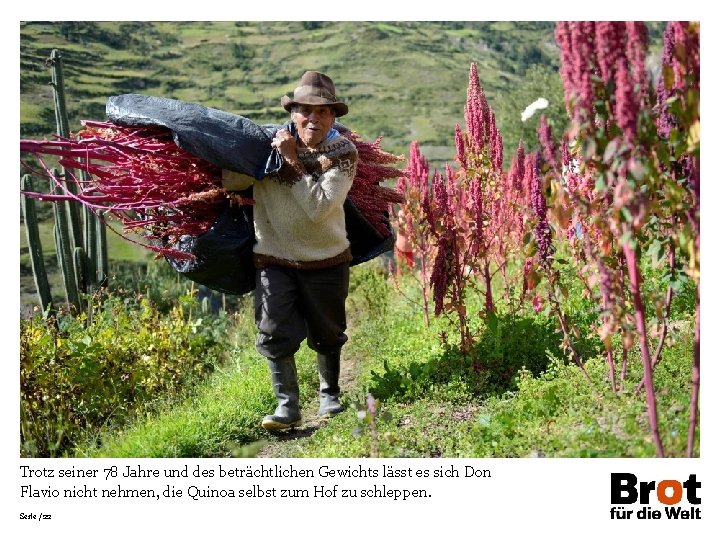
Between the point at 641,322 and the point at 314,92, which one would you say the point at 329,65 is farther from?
the point at 641,322

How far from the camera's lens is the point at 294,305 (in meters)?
4.25

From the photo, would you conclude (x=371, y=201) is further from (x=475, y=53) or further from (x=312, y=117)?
(x=475, y=53)

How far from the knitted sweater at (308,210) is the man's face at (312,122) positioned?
4 cm

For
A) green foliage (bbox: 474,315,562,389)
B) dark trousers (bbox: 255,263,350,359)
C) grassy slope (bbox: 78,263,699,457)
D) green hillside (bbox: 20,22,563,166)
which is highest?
green hillside (bbox: 20,22,563,166)

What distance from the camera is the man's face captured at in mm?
3922

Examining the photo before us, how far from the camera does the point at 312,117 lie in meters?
3.92

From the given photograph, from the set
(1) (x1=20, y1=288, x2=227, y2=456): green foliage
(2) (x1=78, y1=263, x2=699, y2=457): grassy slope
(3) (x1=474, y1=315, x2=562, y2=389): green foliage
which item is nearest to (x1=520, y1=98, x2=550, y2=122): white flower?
(2) (x1=78, y1=263, x2=699, y2=457): grassy slope

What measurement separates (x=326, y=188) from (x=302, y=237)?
Answer: 350 millimetres

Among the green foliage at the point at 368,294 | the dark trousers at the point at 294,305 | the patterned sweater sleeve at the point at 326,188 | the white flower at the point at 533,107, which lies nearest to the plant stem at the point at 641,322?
the white flower at the point at 533,107

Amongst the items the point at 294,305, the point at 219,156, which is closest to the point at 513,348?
the point at 294,305

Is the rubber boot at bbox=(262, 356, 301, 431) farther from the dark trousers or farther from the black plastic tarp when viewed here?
the black plastic tarp

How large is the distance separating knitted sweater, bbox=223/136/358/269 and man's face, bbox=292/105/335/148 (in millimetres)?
44

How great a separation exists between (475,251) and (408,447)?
57.3 inches
